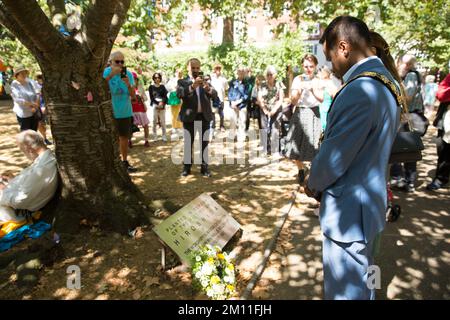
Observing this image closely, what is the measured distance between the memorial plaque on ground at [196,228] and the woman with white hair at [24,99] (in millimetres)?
5935

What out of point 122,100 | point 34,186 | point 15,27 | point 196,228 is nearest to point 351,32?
point 196,228

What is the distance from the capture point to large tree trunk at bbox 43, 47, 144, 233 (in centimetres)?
402

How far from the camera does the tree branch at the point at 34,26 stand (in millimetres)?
3311

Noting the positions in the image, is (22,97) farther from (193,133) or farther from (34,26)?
(34,26)

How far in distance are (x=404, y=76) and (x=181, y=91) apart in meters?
3.94

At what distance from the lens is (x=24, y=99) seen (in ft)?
25.9

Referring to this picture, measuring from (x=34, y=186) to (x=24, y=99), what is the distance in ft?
15.4

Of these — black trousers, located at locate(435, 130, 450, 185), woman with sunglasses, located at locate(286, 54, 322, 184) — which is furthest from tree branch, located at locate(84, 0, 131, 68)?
black trousers, located at locate(435, 130, 450, 185)

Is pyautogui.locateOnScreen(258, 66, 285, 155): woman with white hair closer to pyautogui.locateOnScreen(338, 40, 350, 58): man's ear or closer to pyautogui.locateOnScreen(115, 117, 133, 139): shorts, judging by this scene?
pyautogui.locateOnScreen(115, 117, 133, 139): shorts

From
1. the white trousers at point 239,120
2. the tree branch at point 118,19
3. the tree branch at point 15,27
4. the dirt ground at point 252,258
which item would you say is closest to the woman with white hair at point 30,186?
the dirt ground at point 252,258

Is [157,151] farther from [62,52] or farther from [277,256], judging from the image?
[277,256]

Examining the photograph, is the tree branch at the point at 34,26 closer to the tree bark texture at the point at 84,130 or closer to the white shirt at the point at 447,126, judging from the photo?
the tree bark texture at the point at 84,130

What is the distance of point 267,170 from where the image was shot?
7.40 metres
